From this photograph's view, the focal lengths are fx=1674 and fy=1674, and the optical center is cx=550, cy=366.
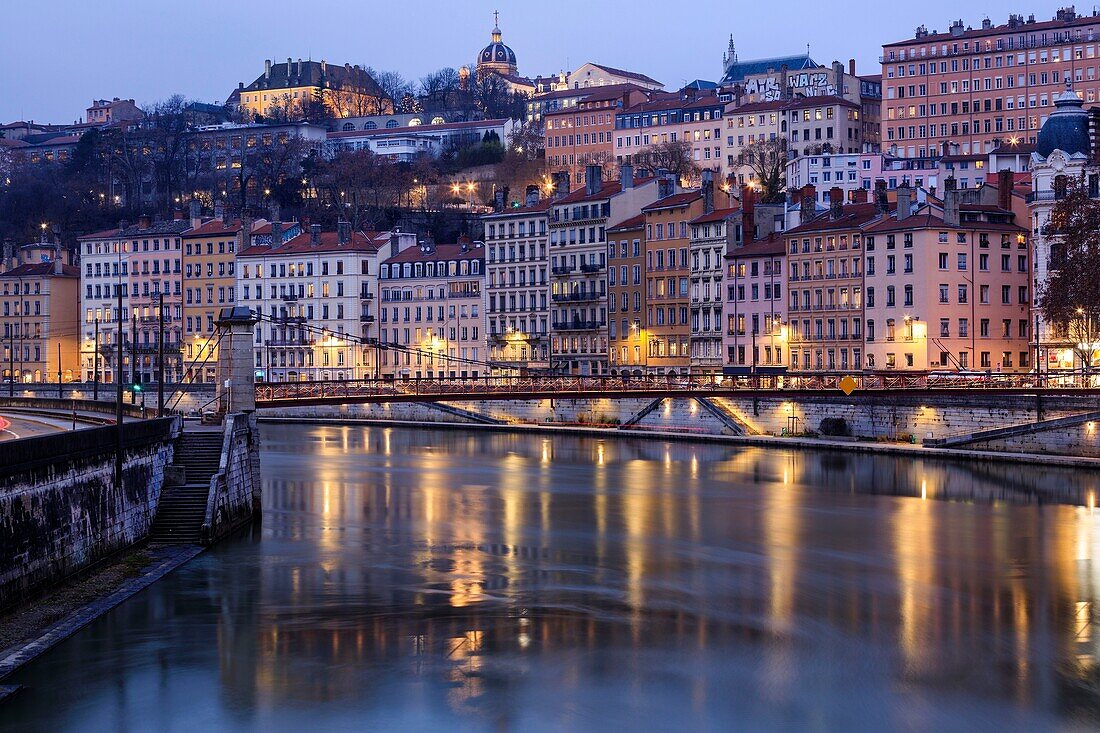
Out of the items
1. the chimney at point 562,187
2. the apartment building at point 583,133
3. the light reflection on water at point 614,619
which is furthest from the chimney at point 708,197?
the apartment building at point 583,133

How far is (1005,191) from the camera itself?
7262 cm

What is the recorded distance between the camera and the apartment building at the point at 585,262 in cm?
8838

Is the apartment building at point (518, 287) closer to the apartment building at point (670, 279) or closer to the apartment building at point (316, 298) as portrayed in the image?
the apartment building at point (316, 298)

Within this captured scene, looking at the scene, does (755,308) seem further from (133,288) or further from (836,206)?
(133,288)

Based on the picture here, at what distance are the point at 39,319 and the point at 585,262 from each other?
1522 inches

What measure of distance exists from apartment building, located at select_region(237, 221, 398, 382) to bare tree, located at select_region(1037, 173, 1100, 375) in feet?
144

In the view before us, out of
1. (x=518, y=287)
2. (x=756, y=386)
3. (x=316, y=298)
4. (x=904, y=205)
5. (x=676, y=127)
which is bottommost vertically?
(x=756, y=386)

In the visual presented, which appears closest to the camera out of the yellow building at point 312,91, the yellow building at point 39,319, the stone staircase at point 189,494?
the stone staircase at point 189,494

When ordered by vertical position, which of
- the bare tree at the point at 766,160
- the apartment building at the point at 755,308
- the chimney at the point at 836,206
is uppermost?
the bare tree at the point at 766,160

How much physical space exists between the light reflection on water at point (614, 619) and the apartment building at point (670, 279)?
118 ft

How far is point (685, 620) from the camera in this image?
28531 mm

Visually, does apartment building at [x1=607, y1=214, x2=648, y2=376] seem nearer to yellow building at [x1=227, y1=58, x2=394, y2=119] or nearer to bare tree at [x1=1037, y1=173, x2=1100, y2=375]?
bare tree at [x1=1037, y1=173, x2=1100, y2=375]

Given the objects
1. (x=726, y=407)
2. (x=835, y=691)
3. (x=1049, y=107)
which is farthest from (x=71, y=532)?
(x=1049, y=107)

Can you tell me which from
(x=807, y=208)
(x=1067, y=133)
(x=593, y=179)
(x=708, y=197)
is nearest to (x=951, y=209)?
(x=1067, y=133)
